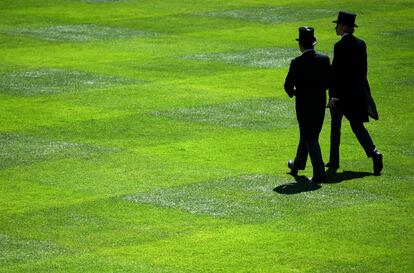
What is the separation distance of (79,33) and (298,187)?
46.8 feet

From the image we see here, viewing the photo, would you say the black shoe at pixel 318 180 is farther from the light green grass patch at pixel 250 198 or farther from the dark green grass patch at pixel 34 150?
the dark green grass patch at pixel 34 150

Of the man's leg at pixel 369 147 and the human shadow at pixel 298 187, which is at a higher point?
the man's leg at pixel 369 147

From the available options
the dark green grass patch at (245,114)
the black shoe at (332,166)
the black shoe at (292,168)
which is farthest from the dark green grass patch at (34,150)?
the black shoe at (332,166)

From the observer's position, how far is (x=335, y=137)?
16.3 m

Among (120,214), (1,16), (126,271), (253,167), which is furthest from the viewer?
(1,16)

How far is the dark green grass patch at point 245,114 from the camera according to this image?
63.2 ft

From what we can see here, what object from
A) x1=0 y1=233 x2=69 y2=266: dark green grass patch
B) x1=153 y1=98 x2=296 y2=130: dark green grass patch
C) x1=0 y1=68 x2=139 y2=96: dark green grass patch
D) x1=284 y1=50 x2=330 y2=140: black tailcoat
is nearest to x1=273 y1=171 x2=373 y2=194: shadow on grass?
x1=284 y1=50 x2=330 y2=140: black tailcoat

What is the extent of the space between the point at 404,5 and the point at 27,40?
38.0 ft

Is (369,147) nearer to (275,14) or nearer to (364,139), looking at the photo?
(364,139)

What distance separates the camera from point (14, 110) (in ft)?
66.6

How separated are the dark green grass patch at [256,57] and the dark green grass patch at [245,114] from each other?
12.3ft

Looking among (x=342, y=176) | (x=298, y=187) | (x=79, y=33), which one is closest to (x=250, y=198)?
(x=298, y=187)

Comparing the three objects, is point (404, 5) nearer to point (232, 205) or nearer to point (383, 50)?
point (383, 50)

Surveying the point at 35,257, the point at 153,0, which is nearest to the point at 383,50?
the point at 153,0
